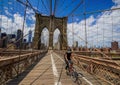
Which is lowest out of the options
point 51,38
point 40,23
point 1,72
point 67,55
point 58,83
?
point 58,83

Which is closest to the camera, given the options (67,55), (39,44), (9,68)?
(9,68)

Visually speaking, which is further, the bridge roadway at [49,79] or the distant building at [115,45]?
the distant building at [115,45]

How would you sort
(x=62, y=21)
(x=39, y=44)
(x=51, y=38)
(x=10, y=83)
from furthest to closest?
(x=62, y=21) < (x=39, y=44) < (x=51, y=38) < (x=10, y=83)

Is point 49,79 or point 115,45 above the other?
point 115,45

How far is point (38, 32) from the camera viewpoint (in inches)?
2055

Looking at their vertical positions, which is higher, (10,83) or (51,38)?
(51,38)

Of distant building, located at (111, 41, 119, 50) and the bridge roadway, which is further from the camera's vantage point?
distant building, located at (111, 41, 119, 50)

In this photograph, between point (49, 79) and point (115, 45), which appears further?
point (115, 45)

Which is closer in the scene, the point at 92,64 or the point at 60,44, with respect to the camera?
the point at 92,64

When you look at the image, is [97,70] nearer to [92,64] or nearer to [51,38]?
[92,64]

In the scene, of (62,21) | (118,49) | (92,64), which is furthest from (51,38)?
(92,64)

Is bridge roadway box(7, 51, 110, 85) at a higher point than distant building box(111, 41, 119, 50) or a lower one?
lower

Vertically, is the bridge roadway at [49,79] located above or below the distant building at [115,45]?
below

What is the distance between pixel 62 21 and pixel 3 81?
51.2m
